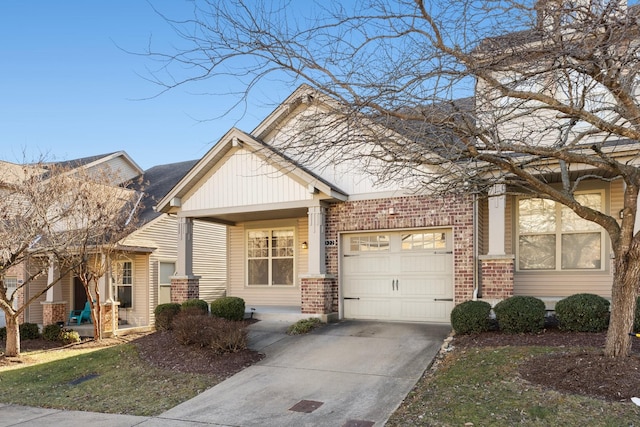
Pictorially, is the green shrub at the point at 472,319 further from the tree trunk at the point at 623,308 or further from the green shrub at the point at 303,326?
the green shrub at the point at 303,326

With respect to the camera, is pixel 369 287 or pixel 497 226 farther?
pixel 369 287

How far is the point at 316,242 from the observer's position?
39.7 ft

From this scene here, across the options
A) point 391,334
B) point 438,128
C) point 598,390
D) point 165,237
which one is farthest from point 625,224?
point 165,237

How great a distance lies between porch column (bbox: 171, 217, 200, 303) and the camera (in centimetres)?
1338

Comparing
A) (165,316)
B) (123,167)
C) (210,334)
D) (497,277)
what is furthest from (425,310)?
(123,167)

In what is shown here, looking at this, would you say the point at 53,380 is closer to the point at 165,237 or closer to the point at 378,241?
the point at 378,241

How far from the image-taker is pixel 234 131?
12.6 meters

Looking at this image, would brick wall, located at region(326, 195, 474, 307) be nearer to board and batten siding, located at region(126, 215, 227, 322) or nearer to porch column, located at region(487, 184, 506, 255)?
porch column, located at region(487, 184, 506, 255)

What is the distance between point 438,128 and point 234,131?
277 inches

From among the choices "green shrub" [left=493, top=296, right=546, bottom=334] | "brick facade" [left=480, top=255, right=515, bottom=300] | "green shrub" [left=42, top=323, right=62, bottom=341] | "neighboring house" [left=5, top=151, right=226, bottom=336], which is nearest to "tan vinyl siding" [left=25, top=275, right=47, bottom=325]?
"neighboring house" [left=5, top=151, right=226, bottom=336]

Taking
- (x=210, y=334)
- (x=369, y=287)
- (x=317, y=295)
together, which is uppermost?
(x=369, y=287)

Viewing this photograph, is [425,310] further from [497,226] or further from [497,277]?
[497,226]

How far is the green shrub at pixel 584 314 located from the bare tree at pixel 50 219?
430 inches

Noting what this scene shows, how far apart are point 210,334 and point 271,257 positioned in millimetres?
5197
